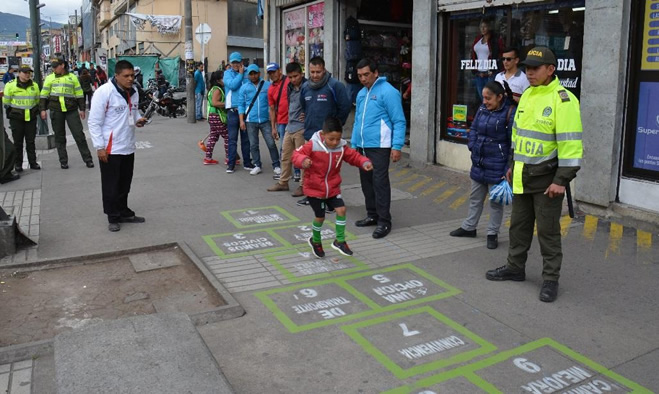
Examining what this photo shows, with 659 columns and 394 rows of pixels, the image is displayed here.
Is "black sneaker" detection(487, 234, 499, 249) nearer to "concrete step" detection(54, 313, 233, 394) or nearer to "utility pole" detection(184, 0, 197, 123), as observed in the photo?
"concrete step" detection(54, 313, 233, 394)

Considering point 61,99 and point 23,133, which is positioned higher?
point 61,99

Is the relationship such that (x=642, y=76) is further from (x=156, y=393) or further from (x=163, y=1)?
(x=163, y=1)

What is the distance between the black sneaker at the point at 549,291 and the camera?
509 cm

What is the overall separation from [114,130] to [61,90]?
4.62 meters

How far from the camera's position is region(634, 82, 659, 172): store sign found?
7.04 metres

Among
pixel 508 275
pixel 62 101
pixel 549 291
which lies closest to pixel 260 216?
pixel 508 275

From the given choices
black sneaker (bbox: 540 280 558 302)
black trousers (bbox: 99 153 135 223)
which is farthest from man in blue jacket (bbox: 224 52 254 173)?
black sneaker (bbox: 540 280 558 302)

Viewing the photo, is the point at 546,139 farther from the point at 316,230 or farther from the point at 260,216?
the point at 260,216

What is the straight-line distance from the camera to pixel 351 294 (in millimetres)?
5273

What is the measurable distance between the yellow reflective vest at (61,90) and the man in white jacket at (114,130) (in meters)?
4.40

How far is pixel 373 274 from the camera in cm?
578

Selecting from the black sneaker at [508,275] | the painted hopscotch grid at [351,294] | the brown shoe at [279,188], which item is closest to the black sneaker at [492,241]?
the black sneaker at [508,275]

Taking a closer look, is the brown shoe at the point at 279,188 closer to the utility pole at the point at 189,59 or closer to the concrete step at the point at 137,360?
the concrete step at the point at 137,360

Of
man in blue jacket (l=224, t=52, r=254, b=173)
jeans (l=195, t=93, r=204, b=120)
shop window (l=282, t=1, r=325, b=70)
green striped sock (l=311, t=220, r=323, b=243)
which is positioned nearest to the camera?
green striped sock (l=311, t=220, r=323, b=243)
